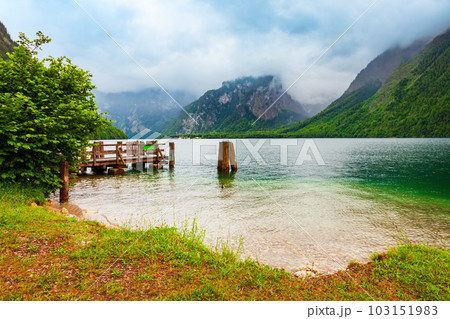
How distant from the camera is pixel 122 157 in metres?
27.7

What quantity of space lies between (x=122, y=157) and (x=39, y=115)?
19.3 m

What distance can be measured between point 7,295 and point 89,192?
15243mm

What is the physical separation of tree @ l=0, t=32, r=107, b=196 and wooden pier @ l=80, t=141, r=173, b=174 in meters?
14.2

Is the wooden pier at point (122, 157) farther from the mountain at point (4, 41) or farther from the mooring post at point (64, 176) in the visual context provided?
the mountain at point (4, 41)

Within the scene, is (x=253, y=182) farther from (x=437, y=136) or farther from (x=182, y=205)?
(x=437, y=136)

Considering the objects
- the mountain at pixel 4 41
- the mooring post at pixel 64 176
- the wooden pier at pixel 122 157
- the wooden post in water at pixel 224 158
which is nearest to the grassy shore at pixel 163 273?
the mooring post at pixel 64 176

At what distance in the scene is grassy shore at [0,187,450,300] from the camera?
161 inches

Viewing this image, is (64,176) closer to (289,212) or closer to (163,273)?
(163,273)

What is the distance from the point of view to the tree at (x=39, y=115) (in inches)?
339

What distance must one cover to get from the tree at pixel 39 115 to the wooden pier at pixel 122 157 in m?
14.2

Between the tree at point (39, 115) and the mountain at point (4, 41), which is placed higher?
the mountain at point (4, 41)

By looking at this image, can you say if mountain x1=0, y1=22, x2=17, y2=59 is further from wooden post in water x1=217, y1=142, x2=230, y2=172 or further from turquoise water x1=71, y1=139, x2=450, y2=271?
turquoise water x1=71, y1=139, x2=450, y2=271

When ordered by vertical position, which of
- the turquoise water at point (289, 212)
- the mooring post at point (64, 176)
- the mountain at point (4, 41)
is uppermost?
A: the mountain at point (4, 41)
